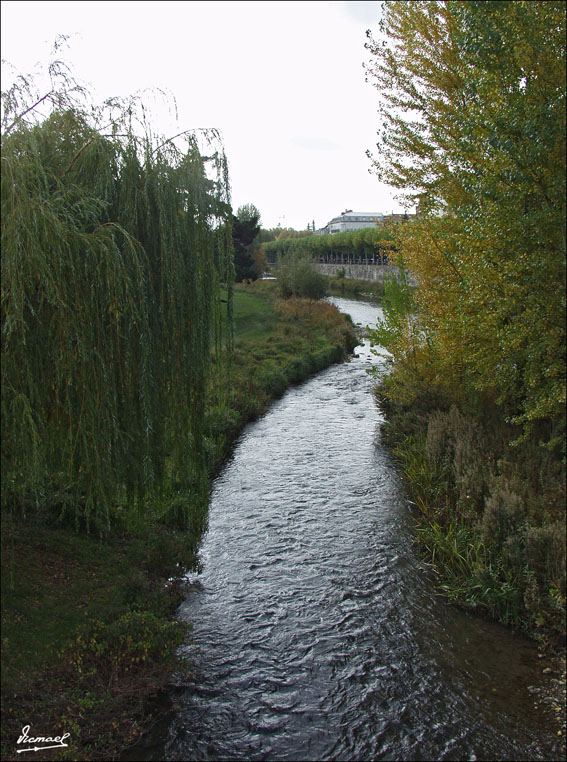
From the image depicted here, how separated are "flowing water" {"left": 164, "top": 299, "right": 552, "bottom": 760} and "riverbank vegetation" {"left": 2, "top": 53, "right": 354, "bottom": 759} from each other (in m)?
0.70

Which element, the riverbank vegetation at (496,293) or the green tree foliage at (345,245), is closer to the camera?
the riverbank vegetation at (496,293)

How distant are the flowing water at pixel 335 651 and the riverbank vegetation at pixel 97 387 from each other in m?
0.70

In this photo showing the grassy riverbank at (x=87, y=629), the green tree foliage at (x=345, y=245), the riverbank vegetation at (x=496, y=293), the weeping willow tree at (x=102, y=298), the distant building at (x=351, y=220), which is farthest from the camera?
the distant building at (x=351, y=220)

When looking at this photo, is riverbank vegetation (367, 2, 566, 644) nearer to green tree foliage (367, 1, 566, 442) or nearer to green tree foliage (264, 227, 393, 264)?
green tree foliage (367, 1, 566, 442)

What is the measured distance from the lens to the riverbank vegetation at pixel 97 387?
5512 mm

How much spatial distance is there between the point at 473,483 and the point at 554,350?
2.82 m

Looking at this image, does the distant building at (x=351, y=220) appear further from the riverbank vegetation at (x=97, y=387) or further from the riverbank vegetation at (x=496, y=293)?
the riverbank vegetation at (x=97, y=387)

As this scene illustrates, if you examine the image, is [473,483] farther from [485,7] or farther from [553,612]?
[485,7]

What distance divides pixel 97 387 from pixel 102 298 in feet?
3.15

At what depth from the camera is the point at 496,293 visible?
8.76 meters

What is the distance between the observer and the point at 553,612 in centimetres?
709

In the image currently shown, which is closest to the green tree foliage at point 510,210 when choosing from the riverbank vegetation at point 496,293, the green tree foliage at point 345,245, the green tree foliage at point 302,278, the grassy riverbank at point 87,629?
the riverbank vegetation at point 496,293

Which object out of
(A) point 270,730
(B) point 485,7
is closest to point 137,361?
(A) point 270,730

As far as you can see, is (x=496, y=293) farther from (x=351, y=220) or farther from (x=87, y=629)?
(x=351, y=220)
